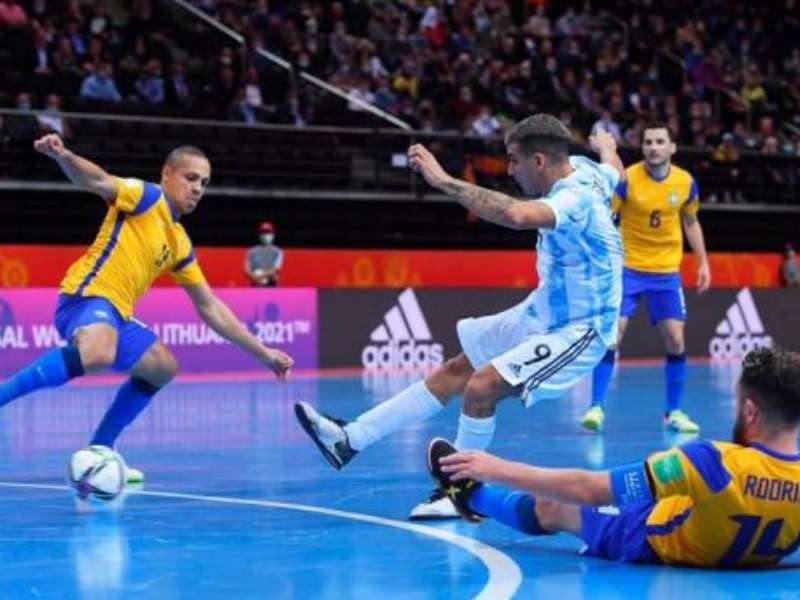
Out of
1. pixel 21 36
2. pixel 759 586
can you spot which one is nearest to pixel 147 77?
pixel 21 36

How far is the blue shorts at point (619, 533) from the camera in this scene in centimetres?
580

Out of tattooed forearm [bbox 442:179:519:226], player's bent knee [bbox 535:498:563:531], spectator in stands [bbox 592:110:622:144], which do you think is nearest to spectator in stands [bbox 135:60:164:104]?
spectator in stands [bbox 592:110:622:144]

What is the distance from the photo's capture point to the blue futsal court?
5469 millimetres

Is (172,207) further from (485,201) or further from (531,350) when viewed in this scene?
(485,201)

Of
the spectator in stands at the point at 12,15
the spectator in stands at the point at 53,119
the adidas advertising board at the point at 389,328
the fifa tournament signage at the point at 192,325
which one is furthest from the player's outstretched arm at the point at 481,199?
the spectator in stands at the point at 12,15

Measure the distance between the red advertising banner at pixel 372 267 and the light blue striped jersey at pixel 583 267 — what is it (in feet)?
40.1

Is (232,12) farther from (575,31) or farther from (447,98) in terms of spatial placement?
(575,31)

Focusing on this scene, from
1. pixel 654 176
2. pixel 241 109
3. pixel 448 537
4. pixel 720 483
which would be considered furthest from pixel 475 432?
pixel 241 109

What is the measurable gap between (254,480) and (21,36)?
13284 mm

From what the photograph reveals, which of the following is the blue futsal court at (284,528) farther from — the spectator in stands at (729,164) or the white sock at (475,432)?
the spectator in stands at (729,164)

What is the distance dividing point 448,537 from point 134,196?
2.82m

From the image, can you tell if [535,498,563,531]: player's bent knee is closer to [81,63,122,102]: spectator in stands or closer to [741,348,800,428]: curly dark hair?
[741,348,800,428]: curly dark hair

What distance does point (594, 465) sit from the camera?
30.2 ft

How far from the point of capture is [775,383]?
5.32m
